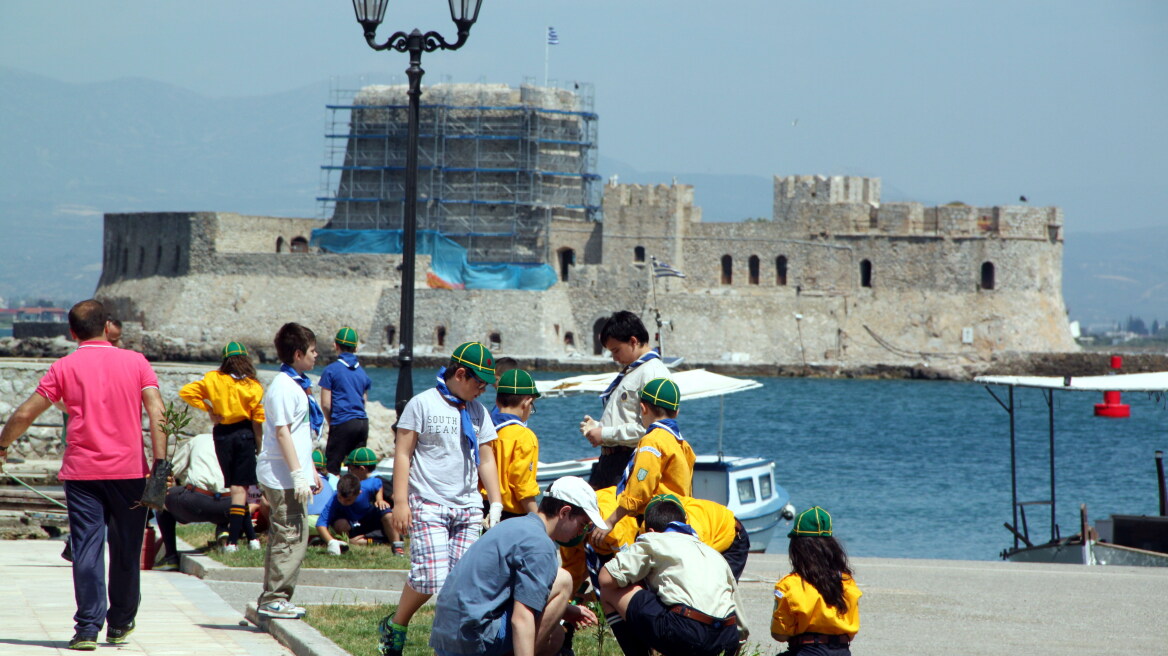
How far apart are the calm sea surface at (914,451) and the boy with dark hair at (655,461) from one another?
31.0 feet

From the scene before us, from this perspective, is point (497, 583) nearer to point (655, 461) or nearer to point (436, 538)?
→ point (436, 538)

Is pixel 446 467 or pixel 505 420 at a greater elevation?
pixel 505 420

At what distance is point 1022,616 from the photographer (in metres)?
7.27

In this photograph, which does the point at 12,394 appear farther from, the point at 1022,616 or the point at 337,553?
the point at 1022,616

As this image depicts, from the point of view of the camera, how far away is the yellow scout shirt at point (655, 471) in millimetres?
5367

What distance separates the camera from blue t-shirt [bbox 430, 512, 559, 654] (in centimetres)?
444

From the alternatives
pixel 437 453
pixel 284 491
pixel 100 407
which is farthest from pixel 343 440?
pixel 437 453

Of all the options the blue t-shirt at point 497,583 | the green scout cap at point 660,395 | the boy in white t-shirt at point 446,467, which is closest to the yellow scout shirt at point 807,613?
the blue t-shirt at point 497,583

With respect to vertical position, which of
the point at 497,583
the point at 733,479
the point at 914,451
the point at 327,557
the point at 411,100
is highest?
the point at 411,100

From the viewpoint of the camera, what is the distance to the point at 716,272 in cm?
4616

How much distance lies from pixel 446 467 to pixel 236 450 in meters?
2.37

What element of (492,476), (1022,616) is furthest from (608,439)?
(1022,616)

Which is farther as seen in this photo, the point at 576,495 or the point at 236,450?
the point at 236,450

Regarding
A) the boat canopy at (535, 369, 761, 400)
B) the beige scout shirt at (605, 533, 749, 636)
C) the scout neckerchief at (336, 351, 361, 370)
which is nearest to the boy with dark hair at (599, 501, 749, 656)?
the beige scout shirt at (605, 533, 749, 636)
